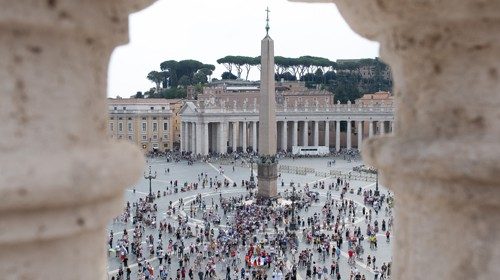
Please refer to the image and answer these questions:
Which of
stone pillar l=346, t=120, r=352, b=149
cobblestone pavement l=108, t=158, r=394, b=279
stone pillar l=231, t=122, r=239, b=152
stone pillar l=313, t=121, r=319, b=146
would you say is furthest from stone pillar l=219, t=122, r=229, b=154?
stone pillar l=346, t=120, r=352, b=149

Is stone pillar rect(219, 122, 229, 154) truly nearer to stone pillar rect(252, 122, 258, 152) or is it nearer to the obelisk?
stone pillar rect(252, 122, 258, 152)

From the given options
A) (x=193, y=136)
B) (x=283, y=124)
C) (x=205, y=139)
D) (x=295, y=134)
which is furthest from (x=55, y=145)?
(x=295, y=134)

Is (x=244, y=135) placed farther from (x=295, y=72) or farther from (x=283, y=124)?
(x=295, y=72)

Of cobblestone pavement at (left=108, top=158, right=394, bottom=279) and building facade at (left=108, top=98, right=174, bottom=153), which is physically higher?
building facade at (left=108, top=98, right=174, bottom=153)

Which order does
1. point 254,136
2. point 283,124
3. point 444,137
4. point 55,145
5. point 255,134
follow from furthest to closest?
1. point 283,124
2. point 254,136
3. point 255,134
4. point 444,137
5. point 55,145

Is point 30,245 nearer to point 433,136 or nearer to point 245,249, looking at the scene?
point 433,136

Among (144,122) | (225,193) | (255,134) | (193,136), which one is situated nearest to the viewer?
(225,193)

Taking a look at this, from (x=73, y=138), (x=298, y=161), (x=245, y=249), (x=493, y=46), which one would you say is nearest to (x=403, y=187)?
(x=493, y=46)

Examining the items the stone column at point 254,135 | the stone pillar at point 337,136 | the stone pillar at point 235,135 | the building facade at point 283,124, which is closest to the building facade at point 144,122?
the building facade at point 283,124
